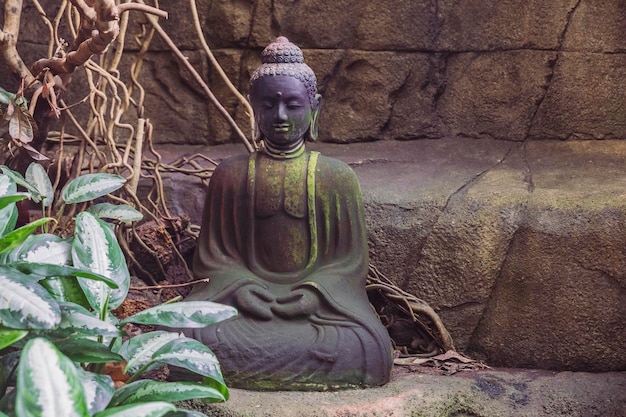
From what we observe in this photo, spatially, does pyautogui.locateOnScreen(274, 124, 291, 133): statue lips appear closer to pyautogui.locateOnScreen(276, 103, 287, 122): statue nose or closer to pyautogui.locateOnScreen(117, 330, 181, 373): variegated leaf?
pyautogui.locateOnScreen(276, 103, 287, 122): statue nose

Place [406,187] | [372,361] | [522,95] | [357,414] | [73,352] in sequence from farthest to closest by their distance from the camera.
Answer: [522,95] < [406,187] < [372,361] < [357,414] < [73,352]

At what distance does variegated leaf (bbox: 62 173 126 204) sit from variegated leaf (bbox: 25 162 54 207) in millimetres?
152

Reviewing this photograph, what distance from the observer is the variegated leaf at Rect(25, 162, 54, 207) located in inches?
121

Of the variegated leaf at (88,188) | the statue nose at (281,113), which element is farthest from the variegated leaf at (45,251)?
the statue nose at (281,113)

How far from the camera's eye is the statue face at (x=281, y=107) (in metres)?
3.27

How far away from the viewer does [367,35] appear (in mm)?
4547

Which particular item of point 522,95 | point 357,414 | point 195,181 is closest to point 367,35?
point 522,95

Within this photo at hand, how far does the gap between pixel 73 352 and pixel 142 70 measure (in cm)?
260

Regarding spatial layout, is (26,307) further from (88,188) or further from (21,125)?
(21,125)

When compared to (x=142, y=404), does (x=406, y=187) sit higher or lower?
higher

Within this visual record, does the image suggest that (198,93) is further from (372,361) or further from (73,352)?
(73,352)

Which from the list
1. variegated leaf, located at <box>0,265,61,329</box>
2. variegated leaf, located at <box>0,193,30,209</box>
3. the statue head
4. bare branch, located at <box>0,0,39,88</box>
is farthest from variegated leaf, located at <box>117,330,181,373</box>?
bare branch, located at <box>0,0,39,88</box>

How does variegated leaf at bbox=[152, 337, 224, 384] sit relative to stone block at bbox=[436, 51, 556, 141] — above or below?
below

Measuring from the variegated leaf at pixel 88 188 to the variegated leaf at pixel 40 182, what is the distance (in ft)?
0.50
